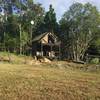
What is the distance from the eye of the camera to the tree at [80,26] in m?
50.0

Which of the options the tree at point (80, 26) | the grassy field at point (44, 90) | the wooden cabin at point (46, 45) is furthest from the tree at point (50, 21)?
the grassy field at point (44, 90)

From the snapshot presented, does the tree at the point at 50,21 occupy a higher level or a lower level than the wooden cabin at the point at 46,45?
higher

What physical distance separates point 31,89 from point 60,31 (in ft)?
142

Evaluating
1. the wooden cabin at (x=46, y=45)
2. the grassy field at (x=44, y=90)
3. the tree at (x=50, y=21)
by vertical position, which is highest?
the tree at (x=50, y=21)

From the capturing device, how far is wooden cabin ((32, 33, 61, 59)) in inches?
2049

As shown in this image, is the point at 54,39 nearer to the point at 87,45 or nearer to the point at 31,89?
the point at 87,45

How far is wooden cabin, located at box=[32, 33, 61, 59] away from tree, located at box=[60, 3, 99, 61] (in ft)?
8.30

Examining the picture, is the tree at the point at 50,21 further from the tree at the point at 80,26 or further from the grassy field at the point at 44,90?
the grassy field at the point at 44,90

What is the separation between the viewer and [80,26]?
165 feet

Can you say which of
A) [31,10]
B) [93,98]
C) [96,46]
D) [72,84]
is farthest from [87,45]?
[93,98]

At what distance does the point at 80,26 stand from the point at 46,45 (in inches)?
283

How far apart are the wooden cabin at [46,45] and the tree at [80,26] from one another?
99.6 inches

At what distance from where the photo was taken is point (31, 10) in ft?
181

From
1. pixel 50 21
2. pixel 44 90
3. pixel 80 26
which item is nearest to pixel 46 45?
pixel 80 26
